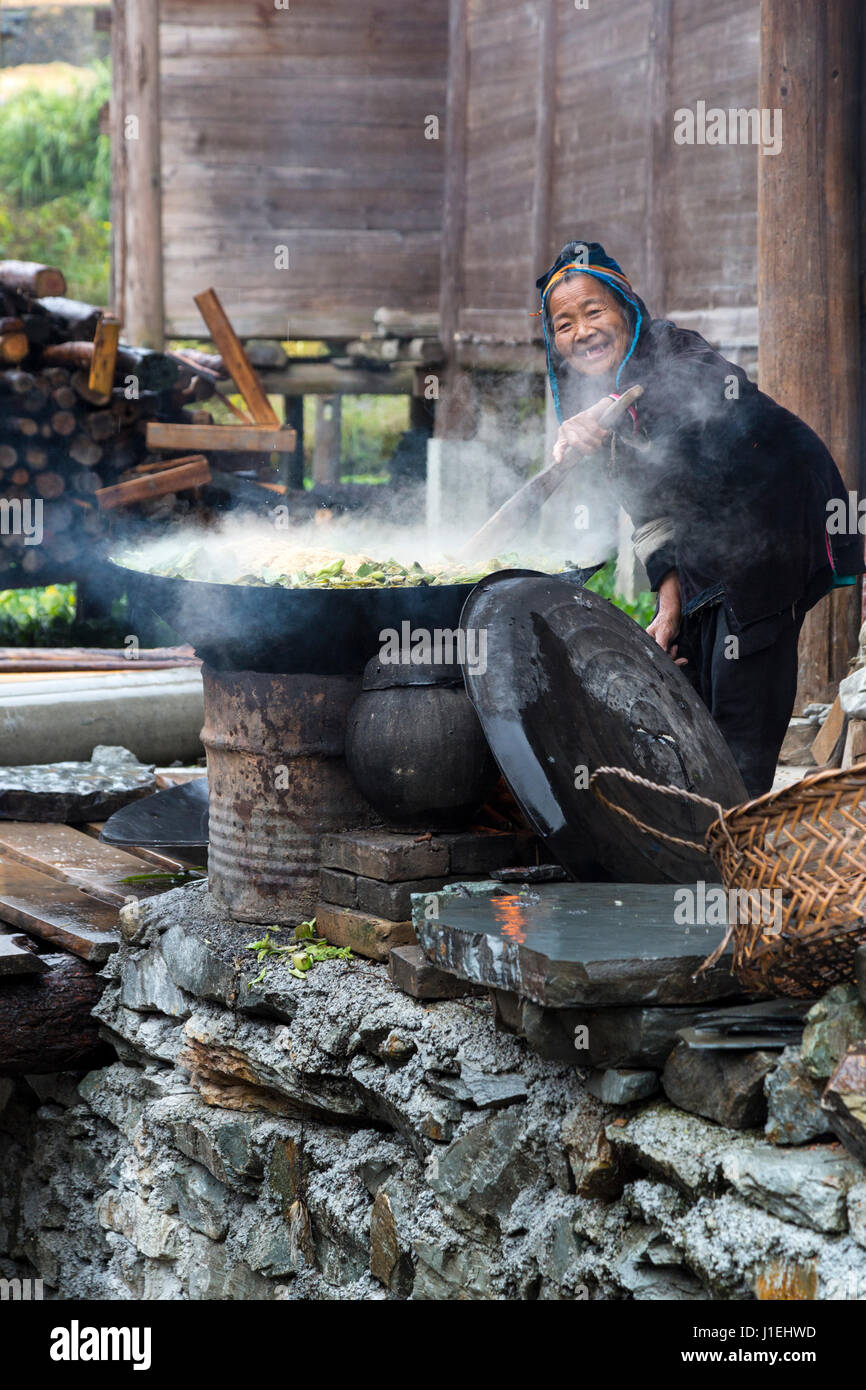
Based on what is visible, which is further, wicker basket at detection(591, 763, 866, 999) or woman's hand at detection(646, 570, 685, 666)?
woman's hand at detection(646, 570, 685, 666)

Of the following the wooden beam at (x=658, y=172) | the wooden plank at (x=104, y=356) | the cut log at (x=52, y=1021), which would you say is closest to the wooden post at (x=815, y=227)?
the wooden beam at (x=658, y=172)

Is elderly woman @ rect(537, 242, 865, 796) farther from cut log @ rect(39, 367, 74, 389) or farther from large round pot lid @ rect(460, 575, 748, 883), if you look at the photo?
cut log @ rect(39, 367, 74, 389)

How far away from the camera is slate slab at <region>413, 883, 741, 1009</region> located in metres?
2.67

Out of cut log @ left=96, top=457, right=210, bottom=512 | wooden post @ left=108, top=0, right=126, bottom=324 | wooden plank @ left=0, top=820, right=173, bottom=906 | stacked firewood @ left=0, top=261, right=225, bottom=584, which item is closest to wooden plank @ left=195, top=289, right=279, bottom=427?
stacked firewood @ left=0, top=261, right=225, bottom=584

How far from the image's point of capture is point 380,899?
359cm

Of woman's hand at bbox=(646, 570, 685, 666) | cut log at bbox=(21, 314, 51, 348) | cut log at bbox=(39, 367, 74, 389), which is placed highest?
cut log at bbox=(21, 314, 51, 348)

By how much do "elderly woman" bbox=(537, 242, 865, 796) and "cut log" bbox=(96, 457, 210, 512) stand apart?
18.7ft

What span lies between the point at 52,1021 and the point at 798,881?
8.57 ft

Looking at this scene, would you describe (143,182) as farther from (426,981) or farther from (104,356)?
(426,981)

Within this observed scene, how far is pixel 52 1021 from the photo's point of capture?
14.1 ft

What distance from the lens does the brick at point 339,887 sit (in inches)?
145

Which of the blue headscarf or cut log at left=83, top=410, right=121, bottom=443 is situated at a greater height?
cut log at left=83, top=410, right=121, bottom=443

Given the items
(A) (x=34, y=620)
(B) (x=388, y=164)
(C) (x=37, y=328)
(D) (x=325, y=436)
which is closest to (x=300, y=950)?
(C) (x=37, y=328)
